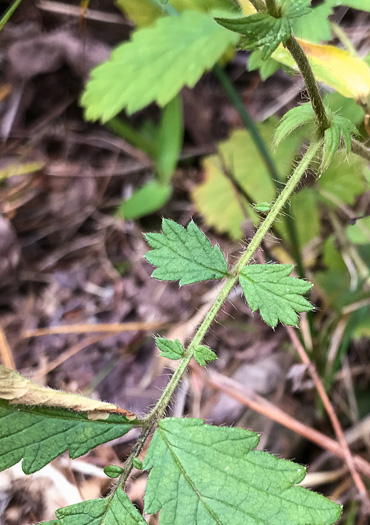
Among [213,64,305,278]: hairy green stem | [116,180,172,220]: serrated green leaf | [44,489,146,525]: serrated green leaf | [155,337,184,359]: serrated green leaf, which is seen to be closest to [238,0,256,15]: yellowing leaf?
[213,64,305,278]: hairy green stem

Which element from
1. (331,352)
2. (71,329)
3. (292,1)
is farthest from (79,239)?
(292,1)

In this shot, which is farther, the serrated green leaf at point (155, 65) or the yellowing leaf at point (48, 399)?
the serrated green leaf at point (155, 65)

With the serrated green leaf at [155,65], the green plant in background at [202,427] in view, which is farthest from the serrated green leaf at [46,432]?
the serrated green leaf at [155,65]

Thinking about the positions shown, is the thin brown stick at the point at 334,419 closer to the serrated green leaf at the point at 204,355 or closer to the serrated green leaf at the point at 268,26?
the serrated green leaf at the point at 204,355

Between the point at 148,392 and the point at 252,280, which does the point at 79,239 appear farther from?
the point at 252,280

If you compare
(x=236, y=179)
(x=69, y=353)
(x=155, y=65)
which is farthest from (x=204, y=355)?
(x=69, y=353)

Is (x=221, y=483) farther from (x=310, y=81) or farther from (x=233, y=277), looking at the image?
(x=310, y=81)

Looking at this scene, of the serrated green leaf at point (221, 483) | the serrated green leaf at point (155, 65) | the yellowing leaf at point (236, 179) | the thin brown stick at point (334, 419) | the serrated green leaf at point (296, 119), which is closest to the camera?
the serrated green leaf at point (221, 483)
